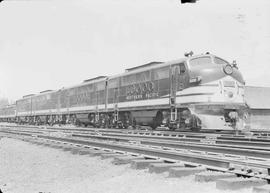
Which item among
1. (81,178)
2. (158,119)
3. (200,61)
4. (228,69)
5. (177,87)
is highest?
(200,61)

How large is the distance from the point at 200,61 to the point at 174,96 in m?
1.83

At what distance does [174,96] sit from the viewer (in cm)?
1666

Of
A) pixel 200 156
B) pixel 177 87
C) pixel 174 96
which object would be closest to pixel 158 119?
pixel 174 96

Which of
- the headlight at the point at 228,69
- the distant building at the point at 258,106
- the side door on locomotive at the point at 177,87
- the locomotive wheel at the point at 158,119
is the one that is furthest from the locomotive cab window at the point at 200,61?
the distant building at the point at 258,106

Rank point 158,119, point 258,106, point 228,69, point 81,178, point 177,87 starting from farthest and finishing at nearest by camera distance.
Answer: point 258,106, point 158,119, point 177,87, point 228,69, point 81,178

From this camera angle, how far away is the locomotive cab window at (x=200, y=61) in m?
16.2

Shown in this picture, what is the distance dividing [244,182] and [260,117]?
32655mm

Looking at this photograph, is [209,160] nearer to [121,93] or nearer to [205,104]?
[205,104]

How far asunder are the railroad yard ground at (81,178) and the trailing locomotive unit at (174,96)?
258 inches

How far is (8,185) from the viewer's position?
7277 millimetres

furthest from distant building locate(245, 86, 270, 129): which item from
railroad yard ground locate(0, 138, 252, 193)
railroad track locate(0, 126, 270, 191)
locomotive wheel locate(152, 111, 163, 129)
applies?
railroad yard ground locate(0, 138, 252, 193)

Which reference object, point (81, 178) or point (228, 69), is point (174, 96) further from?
point (81, 178)

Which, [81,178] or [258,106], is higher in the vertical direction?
[258,106]

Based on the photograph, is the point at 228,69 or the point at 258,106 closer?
the point at 228,69
